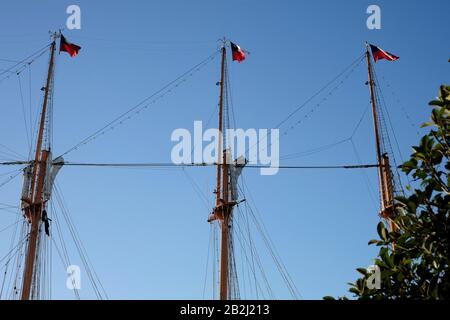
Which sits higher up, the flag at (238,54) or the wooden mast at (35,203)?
the flag at (238,54)

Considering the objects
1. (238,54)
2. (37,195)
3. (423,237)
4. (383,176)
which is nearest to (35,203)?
Result: (37,195)

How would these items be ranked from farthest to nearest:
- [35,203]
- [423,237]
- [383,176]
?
[383,176] → [35,203] → [423,237]

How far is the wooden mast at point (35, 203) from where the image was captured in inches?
1489

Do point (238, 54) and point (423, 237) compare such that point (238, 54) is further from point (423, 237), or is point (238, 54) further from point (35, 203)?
point (423, 237)

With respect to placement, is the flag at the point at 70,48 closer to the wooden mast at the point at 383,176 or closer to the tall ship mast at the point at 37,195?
the tall ship mast at the point at 37,195

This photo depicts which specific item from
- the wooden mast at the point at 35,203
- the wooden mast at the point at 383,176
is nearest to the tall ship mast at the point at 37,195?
the wooden mast at the point at 35,203

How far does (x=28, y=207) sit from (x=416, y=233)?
33789 millimetres

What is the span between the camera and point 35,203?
132ft

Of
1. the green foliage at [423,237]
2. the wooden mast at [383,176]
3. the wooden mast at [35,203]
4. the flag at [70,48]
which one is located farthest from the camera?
the flag at [70,48]

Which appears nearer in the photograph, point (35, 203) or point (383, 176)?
point (35, 203)

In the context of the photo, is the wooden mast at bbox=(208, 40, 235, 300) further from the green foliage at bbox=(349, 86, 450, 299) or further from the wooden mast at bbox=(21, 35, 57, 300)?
the green foliage at bbox=(349, 86, 450, 299)

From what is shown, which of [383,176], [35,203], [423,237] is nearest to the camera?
[423,237]

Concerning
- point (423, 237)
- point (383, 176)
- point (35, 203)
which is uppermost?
point (383, 176)
